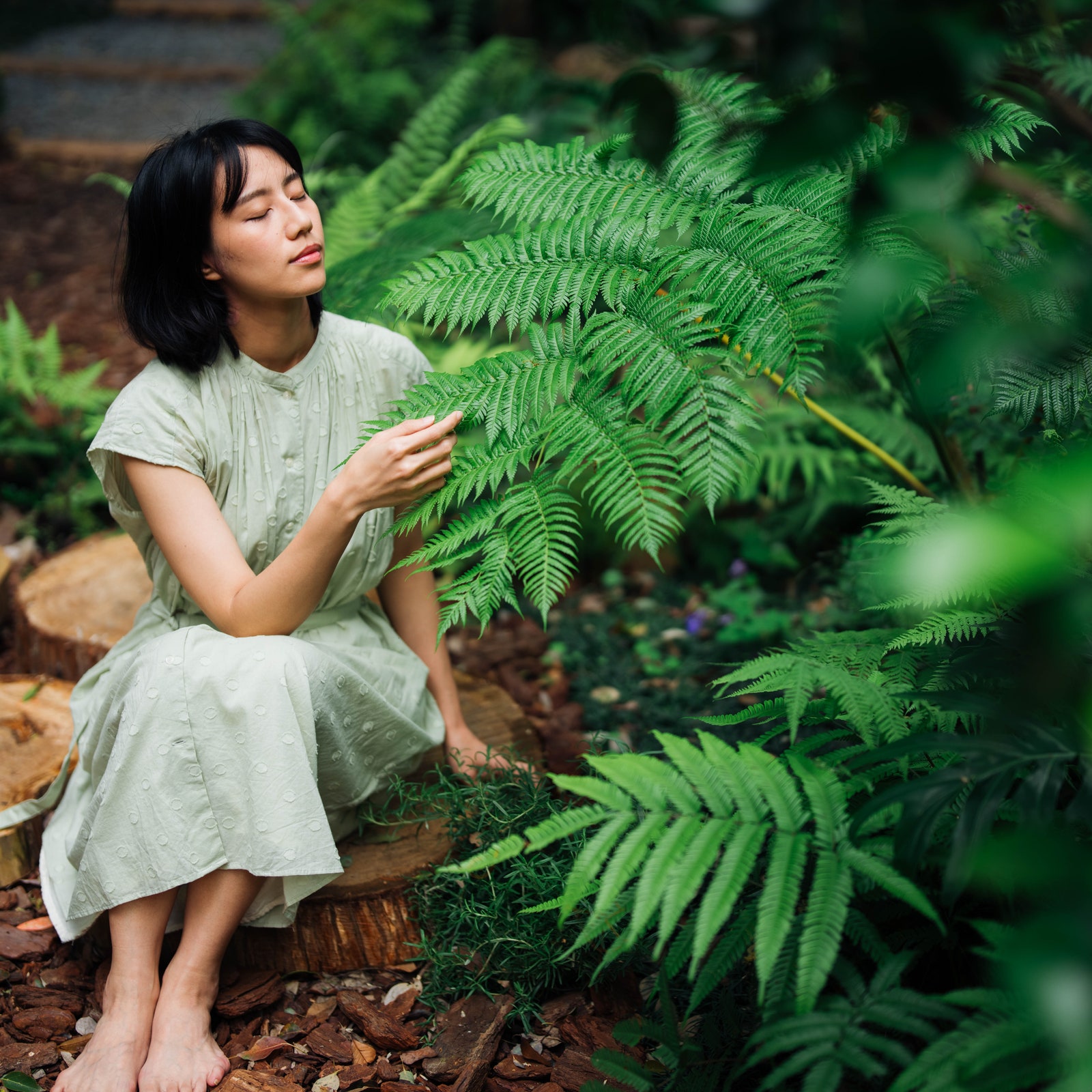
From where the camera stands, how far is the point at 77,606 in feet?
9.42

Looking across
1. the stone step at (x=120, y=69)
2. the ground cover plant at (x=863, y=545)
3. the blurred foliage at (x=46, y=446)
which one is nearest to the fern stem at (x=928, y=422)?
the ground cover plant at (x=863, y=545)

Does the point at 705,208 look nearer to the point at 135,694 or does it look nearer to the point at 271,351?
the point at 271,351

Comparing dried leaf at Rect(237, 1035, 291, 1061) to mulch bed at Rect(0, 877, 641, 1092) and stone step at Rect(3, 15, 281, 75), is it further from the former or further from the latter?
stone step at Rect(3, 15, 281, 75)

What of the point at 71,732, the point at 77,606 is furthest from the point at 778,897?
the point at 77,606

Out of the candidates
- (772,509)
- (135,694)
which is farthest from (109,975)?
(772,509)

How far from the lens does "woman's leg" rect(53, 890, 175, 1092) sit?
170 centimetres

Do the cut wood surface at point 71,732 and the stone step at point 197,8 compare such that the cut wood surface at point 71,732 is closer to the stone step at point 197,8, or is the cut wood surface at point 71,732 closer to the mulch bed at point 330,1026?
the mulch bed at point 330,1026

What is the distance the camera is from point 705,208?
1872 millimetres

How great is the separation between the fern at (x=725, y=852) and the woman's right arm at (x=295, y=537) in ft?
2.14

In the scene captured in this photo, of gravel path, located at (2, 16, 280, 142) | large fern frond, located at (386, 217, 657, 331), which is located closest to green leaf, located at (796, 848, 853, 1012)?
large fern frond, located at (386, 217, 657, 331)

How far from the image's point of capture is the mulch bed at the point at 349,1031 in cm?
175

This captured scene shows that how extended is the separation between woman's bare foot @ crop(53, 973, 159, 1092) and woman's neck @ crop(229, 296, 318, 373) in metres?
1.27

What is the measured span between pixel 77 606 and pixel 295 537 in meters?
1.37

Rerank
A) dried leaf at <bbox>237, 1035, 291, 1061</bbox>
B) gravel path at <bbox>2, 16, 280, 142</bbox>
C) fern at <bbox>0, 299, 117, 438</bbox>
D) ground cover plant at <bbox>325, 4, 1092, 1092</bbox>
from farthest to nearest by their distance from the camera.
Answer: gravel path at <bbox>2, 16, 280, 142</bbox>
fern at <bbox>0, 299, 117, 438</bbox>
dried leaf at <bbox>237, 1035, 291, 1061</bbox>
ground cover plant at <bbox>325, 4, 1092, 1092</bbox>
